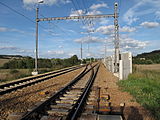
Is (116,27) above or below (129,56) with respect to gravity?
above

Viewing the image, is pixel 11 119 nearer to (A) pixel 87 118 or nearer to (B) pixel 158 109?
(A) pixel 87 118

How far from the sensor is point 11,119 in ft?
15.3

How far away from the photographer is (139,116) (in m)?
5.27

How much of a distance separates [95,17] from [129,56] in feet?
30.1

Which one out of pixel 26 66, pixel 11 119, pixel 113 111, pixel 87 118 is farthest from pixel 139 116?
pixel 26 66

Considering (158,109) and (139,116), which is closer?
(139,116)

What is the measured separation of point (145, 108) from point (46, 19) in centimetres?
1897

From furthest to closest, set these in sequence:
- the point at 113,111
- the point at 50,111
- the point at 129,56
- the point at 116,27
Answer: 1. the point at 116,27
2. the point at 129,56
3. the point at 113,111
4. the point at 50,111

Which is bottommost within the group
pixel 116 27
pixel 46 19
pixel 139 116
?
pixel 139 116

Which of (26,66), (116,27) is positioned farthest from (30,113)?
(26,66)

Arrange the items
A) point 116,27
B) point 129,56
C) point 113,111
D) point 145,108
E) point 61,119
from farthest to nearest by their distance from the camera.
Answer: point 116,27, point 129,56, point 145,108, point 113,111, point 61,119

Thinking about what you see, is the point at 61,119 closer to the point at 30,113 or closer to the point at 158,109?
the point at 30,113

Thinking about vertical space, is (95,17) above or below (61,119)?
above

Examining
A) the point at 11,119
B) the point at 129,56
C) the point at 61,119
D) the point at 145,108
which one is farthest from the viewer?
the point at 129,56
